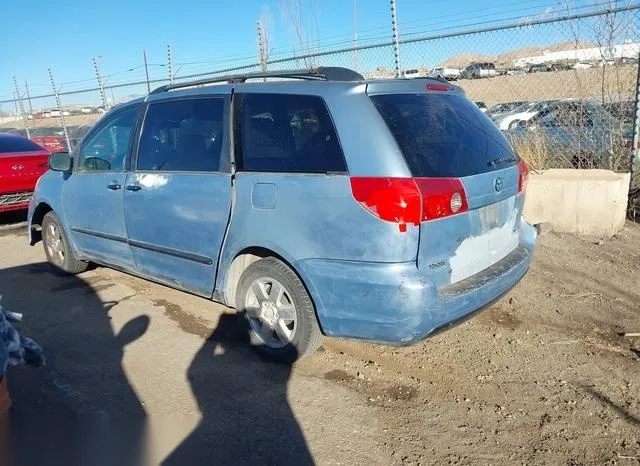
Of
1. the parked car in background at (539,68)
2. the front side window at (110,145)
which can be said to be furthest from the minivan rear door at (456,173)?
the parked car in background at (539,68)

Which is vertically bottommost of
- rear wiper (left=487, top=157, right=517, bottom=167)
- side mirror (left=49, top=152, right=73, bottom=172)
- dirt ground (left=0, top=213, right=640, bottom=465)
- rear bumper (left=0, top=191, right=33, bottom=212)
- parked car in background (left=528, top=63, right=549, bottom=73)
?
dirt ground (left=0, top=213, right=640, bottom=465)

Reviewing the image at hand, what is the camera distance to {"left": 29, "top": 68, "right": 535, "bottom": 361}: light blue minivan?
2941mm

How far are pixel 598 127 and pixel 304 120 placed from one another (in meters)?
5.25

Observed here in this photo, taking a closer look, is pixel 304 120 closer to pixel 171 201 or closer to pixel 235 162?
pixel 235 162

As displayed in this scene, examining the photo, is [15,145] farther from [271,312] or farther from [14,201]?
[271,312]

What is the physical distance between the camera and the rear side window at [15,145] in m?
8.53

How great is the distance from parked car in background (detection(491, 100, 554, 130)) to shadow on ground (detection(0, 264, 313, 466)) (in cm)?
617

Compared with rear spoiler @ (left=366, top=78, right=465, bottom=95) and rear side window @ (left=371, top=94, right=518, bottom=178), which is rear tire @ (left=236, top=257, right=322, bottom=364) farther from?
rear spoiler @ (left=366, top=78, right=465, bottom=95)

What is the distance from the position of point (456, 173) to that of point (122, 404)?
2.36 metres

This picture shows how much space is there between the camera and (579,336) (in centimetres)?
386

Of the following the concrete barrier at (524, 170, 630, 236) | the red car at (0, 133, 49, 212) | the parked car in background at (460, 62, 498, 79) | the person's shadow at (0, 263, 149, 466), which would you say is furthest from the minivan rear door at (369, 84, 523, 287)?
the red car at (0, 133, 49, 212)

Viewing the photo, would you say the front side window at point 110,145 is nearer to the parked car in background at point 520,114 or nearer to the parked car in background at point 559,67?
the parked car in background at point 520,114

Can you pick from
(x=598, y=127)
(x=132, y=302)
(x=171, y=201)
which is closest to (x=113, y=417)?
(x=171, y=201)

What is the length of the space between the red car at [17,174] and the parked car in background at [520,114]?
704 centimetres
